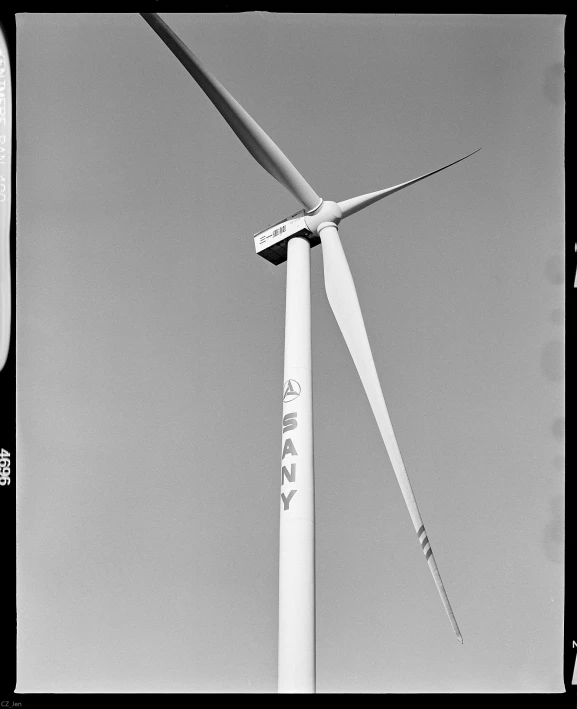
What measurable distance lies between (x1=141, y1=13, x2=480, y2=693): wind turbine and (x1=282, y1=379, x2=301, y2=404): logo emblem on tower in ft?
0.07

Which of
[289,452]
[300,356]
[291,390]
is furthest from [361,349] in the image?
[289,452]

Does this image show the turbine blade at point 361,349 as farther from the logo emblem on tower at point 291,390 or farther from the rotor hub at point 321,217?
the logo emblem on tower at point 291,390

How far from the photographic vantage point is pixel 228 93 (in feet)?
80.1

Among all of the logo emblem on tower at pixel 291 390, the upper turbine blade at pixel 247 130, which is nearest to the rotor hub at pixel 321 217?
the upper turbine blade at pixel 247 130

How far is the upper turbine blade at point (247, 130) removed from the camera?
2344 cm

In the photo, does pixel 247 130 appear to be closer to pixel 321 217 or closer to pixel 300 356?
pixel 321 217

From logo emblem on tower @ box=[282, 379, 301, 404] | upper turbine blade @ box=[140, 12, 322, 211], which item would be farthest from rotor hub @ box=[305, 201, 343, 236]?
logo emblem on tower @ box=[282, 379, 301, 404]

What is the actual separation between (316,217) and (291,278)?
203 centimetres

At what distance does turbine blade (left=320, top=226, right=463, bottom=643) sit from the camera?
2227 cm

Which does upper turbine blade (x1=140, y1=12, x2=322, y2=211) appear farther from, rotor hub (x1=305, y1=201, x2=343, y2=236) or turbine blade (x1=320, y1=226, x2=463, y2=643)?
turbine blade (x1=320, y1=226, x2=463, y2=643)
